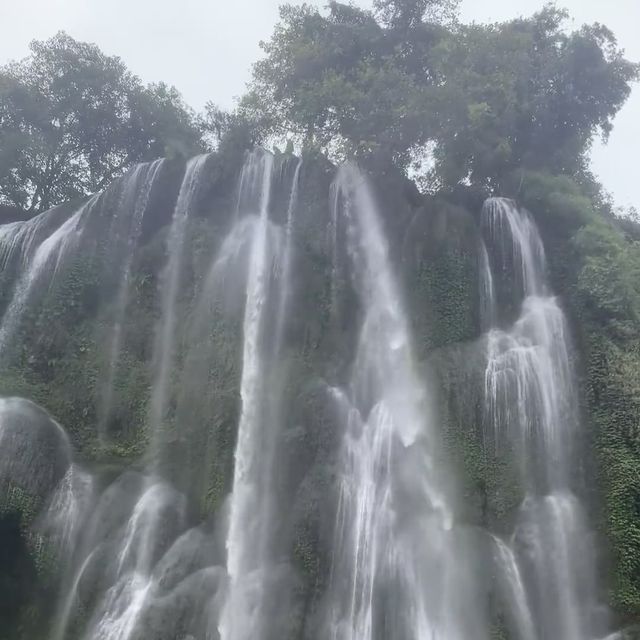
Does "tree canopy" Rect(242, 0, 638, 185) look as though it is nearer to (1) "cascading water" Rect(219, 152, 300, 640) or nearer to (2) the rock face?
(1) "cascading water" Rect(219, 152, 300, 640)

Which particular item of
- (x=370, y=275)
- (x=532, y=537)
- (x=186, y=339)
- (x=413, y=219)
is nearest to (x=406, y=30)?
(x=413, y=219)

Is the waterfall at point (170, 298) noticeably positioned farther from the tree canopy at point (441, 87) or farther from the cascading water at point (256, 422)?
the tree canopy at point (441, 87)

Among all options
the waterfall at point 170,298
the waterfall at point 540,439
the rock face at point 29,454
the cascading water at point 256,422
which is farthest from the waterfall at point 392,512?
the rock face at point 29,454

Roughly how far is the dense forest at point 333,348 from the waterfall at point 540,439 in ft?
0.19

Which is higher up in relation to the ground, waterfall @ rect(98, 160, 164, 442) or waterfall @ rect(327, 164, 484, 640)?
waterfall @ rect(98, 160, 164, 442)

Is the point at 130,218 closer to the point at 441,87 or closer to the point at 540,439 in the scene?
the point at 441,87

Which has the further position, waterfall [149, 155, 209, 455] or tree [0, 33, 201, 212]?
tree [0, 33, 201, 212]

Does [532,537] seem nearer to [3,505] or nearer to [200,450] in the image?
[200,450]

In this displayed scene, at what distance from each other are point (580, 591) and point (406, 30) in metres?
18.1

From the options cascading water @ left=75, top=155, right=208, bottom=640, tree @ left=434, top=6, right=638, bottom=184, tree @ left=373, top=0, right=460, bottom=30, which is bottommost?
cascading water @ left=75, top=155, right=208, bottom=640

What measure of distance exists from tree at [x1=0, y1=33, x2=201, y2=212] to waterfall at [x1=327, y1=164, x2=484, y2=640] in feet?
39.3

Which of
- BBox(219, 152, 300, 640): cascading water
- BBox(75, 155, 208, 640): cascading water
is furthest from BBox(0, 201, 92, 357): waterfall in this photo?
BBox(219, 152, 300, 640): cascading water

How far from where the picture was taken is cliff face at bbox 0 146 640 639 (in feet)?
44.8

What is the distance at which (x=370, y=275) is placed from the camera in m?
18.8
